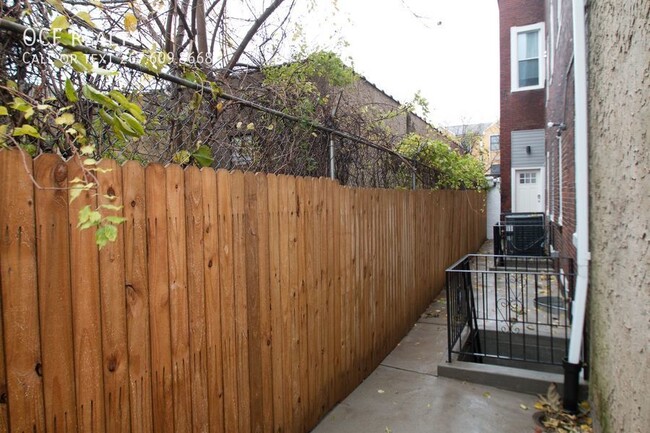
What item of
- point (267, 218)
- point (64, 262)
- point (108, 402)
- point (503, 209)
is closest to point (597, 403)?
point (267, 218)

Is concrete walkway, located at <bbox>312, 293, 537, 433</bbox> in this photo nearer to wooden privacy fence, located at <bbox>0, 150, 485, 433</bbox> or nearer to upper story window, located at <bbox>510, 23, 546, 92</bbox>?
wooden privacy fence, located at <bbox>0, 150, 485, 433</bbox>

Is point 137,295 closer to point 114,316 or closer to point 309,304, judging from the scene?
point 114,316

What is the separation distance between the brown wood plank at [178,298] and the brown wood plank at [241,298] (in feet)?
1.34

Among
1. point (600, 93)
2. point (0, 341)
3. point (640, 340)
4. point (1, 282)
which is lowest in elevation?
point (640, 340)

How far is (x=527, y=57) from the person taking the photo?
14094mm

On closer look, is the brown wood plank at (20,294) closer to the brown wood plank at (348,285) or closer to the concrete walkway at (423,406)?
the concrete walkway at (423,406)

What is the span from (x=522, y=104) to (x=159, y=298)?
1491 cm

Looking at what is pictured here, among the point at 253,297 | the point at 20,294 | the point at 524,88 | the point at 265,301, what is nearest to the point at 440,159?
the point at 265,301

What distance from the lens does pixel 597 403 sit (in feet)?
10.5

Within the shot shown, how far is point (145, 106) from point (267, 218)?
0.99 metres

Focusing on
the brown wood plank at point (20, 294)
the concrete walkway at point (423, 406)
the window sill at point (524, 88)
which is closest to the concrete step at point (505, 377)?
the concrete walkway at point (423, 406)

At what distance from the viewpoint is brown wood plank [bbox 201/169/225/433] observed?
7.29 ft

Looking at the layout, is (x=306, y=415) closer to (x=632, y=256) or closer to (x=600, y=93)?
(x=632, y=256)

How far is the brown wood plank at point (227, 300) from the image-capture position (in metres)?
2.34
